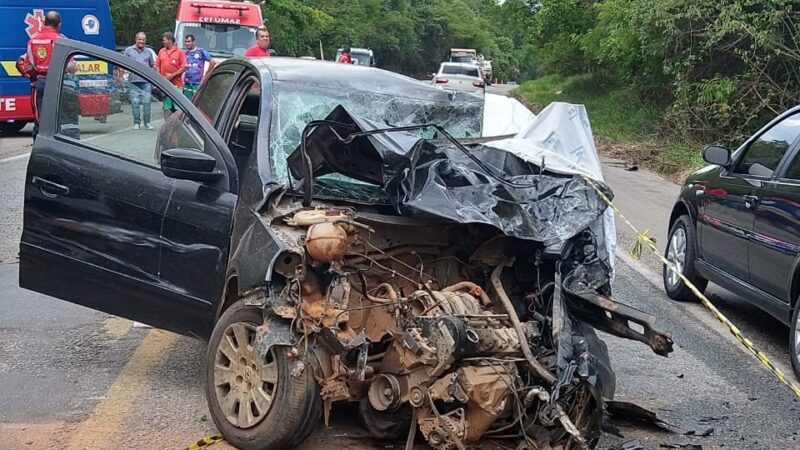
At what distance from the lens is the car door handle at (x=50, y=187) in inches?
201

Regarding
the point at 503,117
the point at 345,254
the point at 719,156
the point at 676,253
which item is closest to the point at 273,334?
the point at 345,254

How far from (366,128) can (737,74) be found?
52.8 feet

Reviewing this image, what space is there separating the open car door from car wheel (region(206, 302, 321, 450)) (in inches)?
18.4

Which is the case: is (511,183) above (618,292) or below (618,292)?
above

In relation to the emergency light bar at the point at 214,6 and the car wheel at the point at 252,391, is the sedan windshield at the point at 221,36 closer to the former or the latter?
the emergency light bar at the point at 214,6

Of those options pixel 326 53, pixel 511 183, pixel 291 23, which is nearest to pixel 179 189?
pixel 511 183

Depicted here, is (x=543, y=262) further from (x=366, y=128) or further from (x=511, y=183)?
(x=366, y=128)

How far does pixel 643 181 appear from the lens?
53.5 feet

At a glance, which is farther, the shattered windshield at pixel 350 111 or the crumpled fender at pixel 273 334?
the shattered windshield at pixel 350 111

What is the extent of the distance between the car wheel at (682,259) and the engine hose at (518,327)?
3539 millimetres

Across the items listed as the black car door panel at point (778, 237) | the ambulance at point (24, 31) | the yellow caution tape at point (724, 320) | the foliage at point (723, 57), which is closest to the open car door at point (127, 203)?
the yellow caution tape at point (724, 320)

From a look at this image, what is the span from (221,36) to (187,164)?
655 inches

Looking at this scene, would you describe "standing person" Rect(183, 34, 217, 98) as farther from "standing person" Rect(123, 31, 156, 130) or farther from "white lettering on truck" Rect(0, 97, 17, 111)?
"standing person" Rect(123, 31, 156, 130)

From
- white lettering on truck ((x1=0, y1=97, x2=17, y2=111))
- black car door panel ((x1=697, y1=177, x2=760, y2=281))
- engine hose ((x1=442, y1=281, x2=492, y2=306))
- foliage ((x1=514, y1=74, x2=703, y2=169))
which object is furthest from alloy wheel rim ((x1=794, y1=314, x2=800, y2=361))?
white lettering on truck ((x1=0, y1=97, x2=17, y2=111))
